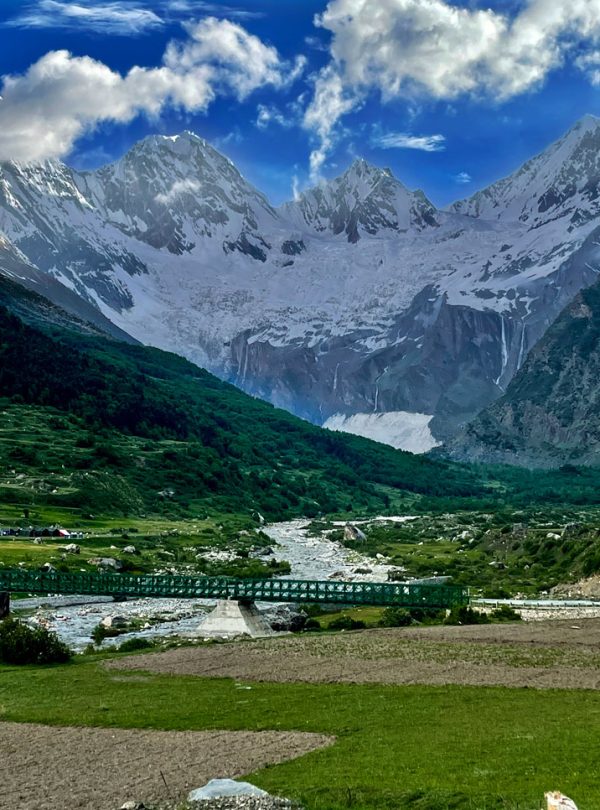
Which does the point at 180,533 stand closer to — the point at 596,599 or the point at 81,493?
the point at 81,493

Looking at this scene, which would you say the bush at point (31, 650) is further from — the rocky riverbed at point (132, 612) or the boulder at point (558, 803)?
the boulder at point (558, 803)

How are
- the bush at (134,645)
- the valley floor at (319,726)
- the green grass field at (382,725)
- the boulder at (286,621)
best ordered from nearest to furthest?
the green grass field at (382,725) < the valley floor at (319,726) < the bush at (134,645) < the boulder at (286,621)

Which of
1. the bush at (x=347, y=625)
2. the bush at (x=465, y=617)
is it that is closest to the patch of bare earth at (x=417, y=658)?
the bush at (x=347, y=625)

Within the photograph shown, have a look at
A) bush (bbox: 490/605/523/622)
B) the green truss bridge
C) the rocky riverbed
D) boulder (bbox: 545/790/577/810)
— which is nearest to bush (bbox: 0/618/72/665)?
the rocky riverbed

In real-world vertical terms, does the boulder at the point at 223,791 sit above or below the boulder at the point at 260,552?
above

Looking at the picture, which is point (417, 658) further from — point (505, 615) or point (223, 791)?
point (223, 791)
